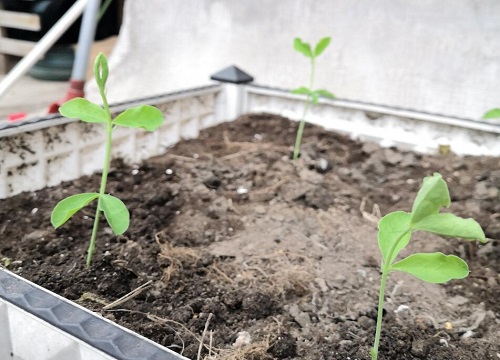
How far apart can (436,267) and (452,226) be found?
0.09 meters

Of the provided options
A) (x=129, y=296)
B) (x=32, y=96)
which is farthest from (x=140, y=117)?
(x=32, y=96)

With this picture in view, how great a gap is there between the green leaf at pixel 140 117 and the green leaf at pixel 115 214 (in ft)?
0.44

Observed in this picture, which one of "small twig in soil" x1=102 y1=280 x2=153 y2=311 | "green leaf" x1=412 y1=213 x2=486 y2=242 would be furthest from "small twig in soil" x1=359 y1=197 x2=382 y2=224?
"green leaf" x1=412 y1=213 x2=486 y2=242

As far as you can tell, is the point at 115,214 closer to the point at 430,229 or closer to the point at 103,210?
the point at 103,210

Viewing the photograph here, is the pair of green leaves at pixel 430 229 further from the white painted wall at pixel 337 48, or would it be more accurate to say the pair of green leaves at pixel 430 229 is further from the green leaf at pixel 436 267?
the white painted wall at pixel 337 48

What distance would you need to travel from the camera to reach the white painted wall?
1973mm

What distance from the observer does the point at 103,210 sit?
882 millimetres

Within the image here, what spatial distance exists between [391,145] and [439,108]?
1.24 ft

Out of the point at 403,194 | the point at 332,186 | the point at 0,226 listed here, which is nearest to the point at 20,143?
the point at 0,226

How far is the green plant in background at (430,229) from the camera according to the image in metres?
0.59

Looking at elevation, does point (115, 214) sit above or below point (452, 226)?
below

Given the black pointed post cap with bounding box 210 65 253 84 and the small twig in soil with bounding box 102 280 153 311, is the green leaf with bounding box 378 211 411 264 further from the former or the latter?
the black pointed post cap with bounding box 210 65 253 84

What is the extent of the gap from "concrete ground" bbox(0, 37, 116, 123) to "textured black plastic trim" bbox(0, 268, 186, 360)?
2206mm

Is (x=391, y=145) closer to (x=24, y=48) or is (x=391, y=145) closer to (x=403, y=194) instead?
(x=403, y=194)
